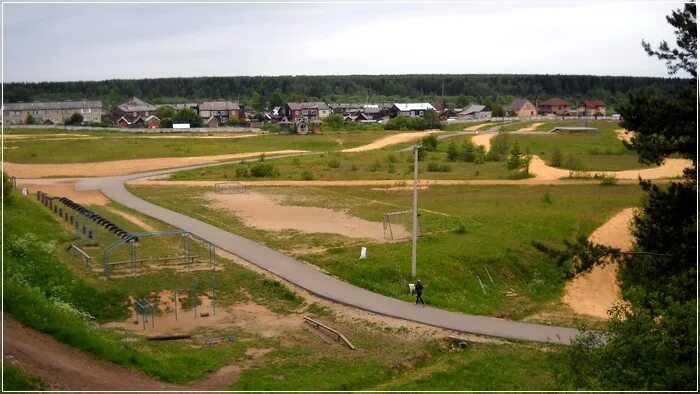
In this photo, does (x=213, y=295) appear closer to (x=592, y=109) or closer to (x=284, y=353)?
(x=284, y=353)

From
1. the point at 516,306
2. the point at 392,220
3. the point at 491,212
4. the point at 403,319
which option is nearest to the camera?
the point at 403,319

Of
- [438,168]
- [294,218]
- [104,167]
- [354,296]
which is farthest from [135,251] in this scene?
[438,168]

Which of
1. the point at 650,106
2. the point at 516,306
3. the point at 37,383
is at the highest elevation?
the point at 650,106

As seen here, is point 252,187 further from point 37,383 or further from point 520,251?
point 37,383

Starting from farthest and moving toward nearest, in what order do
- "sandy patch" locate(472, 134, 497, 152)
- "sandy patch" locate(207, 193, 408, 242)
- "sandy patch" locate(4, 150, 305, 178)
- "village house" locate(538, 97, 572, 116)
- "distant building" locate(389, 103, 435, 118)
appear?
"village house" locate(538, 97, 572, 116), "distant building" locate(389, 103, 435, 118), "sandy patch" locate(472, 134, 497, 152), "sandy patch" locate(4, 150, 305, 178), "sandy patch" locate(207, 193, 408, 242)

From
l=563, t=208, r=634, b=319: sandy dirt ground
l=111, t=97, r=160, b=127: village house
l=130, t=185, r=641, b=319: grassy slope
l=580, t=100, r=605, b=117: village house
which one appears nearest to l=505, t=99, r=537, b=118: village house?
l=580, t=100, r=605, b=117: village house

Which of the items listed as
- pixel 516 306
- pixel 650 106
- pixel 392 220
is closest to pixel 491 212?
pixel 392 220

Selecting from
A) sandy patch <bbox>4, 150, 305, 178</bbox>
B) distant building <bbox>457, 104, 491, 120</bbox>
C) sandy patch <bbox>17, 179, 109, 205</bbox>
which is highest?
distant building <bbox>457, 104, 491, 120</bbox>

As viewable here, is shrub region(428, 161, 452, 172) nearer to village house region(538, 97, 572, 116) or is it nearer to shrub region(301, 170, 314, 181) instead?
shrub region(301, 170, 314, 181)
